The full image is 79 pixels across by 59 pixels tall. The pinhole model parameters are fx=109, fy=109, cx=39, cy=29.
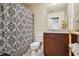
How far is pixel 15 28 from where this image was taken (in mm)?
1317

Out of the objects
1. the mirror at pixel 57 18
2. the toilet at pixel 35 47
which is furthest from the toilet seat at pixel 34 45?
the mirror at pixel 57 18

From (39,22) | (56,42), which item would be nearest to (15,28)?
(39,22)

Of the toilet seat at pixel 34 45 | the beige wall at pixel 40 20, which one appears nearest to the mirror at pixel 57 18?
the beige wall at pixel 40 20

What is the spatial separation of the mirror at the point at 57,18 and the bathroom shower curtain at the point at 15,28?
0.20 m

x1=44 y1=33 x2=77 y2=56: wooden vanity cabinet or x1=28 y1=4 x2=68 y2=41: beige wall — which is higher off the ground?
x1=28 y1=4 x2=68 y2=41: beige wall

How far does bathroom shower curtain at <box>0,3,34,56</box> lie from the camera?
114cm

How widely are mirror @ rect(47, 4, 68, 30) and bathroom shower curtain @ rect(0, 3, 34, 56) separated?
20 centimetres

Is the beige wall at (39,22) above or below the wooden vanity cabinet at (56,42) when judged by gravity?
above

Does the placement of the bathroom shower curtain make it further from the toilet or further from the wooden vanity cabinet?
the wooden vanity cabinet

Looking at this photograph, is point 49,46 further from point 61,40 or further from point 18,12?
point 18,12

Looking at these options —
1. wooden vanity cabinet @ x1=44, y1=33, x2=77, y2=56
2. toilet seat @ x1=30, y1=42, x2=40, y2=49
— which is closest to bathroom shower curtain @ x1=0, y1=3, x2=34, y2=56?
toilet seat @ x1=30, y1=42, x2=40, y2=49

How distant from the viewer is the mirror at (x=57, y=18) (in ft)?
3.61

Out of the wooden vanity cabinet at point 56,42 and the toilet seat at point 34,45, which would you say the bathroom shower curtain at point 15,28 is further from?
the wooden vanity cabinet at point 56,42

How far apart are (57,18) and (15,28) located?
522 millimetres
